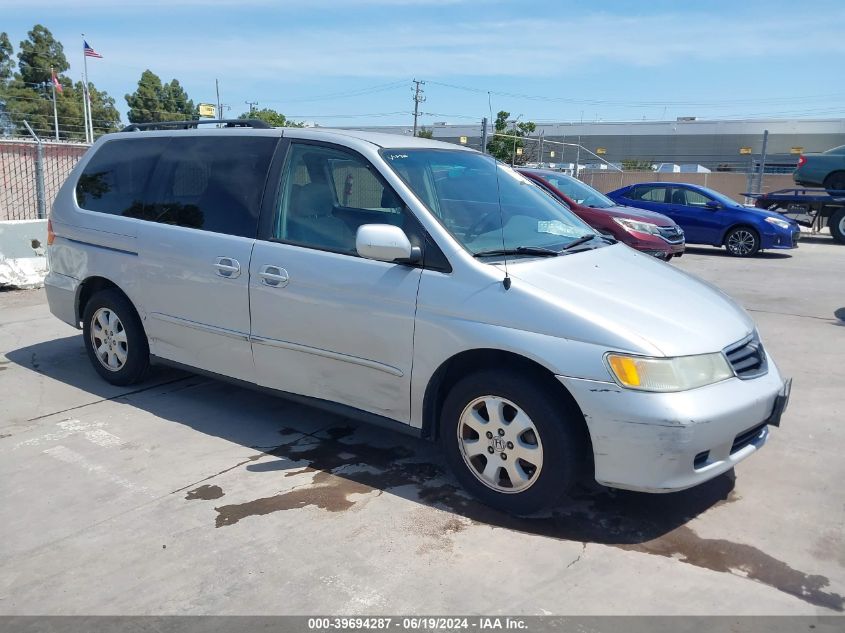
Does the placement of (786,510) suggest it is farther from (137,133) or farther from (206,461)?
(137,133)

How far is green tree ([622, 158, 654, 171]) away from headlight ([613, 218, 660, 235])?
38600mm

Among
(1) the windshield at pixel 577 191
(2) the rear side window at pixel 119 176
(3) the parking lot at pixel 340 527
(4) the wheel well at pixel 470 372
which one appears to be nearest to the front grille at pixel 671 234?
(1) the windshield at pixel 577 191

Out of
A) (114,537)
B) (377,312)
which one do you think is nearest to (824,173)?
(377,312)

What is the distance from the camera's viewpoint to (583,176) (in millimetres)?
30797

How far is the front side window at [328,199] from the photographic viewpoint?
13.6ft

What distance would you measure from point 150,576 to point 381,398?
4.78 ft

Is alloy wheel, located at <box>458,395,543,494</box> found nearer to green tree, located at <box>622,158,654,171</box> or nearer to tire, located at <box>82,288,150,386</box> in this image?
tire, located at <box>82,288,150,386</box>

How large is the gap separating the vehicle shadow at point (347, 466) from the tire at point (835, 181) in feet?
56.0

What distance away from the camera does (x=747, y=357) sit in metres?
3.63

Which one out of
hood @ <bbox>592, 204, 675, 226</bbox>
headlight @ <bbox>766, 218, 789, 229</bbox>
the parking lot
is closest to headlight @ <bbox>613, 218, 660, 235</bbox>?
hood @ <bbox>592, 204, 675, 226</bbox>

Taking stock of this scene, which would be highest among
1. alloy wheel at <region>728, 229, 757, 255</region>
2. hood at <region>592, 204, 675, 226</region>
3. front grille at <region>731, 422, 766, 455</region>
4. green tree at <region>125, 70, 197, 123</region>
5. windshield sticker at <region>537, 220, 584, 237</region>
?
green tree at <region>125, 70, 197, 123</region>

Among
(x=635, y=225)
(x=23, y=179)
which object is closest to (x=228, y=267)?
(x=23, y=179)

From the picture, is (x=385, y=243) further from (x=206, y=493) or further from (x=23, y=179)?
(x=23, y=179)

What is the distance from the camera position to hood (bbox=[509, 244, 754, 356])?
3293mm
